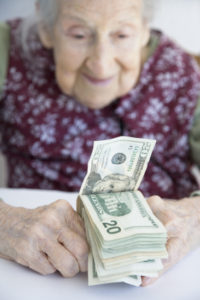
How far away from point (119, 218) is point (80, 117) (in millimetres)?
760

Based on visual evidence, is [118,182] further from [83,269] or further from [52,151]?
[52,151]

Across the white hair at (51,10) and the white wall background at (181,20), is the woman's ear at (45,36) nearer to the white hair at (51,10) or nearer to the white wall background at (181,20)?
the white hair at (51,10)

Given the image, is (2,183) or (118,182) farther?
(2,183)

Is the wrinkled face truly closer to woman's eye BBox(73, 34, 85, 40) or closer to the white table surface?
woman's eye BBox(73, 34, 85, 40)

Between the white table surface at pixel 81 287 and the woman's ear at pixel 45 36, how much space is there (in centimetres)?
87

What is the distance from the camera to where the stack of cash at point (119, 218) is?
30.1 inches

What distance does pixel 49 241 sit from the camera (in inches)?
33.4

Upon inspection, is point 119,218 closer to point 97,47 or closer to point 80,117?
point 97,47

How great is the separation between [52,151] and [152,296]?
0.82 meters

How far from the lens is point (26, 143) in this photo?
155 cm

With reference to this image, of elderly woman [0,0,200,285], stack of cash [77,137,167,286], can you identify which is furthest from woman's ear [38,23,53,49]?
stack of cash [77,137,167,286]

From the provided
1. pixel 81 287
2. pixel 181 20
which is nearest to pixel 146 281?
pixel 81 287

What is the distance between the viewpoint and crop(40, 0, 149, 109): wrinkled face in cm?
124

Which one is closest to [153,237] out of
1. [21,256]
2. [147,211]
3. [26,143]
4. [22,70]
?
[147,211]
